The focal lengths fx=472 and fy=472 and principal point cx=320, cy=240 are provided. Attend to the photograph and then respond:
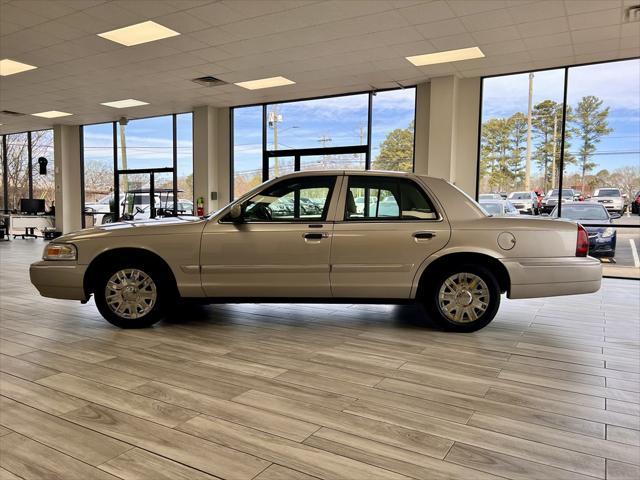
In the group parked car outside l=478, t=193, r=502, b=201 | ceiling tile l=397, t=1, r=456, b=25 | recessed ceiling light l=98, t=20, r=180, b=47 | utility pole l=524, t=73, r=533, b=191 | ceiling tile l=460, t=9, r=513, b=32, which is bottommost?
parked car outside l=478, t=193, r=502, b=201

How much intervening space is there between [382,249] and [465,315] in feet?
2.92

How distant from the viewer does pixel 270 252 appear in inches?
149

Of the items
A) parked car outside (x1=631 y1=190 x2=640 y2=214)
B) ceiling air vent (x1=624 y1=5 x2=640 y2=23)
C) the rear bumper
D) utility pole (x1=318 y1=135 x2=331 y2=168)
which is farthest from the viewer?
utility pole (x1=318 y1=135 x2=331 y2=168)

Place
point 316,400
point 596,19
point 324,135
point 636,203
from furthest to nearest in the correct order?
point 324,135, point 636,203, point 596,19, point 316,400

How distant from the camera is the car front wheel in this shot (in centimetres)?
387

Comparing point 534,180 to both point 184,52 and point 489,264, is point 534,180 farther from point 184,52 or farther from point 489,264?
point 184,52

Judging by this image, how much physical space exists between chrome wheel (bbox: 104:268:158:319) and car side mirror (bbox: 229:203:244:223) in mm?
843

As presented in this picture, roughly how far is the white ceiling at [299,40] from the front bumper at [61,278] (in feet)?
11.5

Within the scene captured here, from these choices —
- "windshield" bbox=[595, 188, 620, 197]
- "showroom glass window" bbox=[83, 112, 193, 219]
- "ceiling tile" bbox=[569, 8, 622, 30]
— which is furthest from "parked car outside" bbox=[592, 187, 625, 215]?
"showroom glass window" bbox=[83, 112, 193, 219]

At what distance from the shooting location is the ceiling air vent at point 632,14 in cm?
559

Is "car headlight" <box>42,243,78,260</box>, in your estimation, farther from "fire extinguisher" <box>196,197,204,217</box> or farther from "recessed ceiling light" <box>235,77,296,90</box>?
"fire extinguisher" <box>196,197,204,217</box>

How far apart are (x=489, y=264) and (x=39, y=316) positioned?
4062 millimetres

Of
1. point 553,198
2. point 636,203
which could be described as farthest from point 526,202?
point 636,203

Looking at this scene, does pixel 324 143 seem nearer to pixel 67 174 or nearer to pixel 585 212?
pixel 585 212
